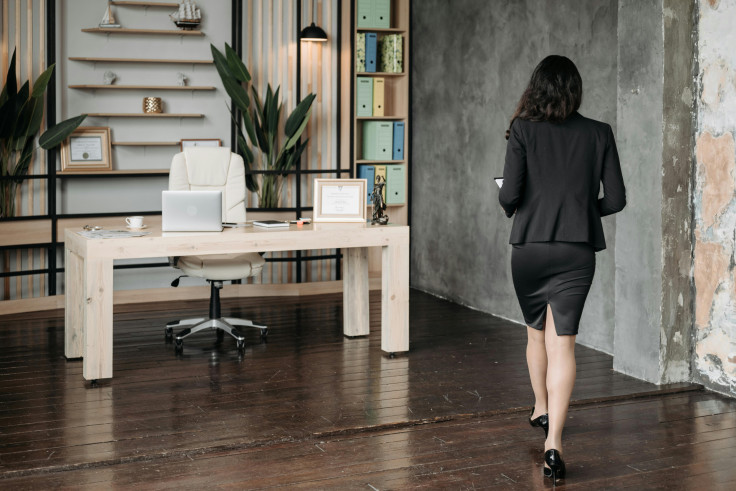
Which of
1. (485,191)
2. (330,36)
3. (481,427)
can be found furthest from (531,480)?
(330,36)

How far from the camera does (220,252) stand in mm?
4480

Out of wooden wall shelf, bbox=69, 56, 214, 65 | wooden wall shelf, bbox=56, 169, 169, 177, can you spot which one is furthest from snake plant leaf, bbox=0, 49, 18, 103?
wooden wall shelf, bbox=56, 169, 169, 177

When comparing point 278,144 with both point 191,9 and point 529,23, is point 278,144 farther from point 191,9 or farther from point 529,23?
point 529,23

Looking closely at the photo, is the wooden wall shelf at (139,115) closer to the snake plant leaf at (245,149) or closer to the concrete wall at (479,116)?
the snake plant leaf at (245,149)

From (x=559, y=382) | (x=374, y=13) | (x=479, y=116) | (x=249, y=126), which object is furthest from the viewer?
(x=374, y=13)

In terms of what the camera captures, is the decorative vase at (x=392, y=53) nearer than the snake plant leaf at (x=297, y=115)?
No

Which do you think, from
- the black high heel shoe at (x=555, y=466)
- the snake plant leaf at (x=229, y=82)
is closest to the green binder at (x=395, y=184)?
the snake plant leaf at (x=229, y=82)

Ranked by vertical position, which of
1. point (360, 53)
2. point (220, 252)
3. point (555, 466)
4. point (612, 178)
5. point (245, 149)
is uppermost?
point (360, 53)

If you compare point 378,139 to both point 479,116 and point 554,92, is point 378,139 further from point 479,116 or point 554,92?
point 554,92

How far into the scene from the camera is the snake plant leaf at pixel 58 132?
602 cm

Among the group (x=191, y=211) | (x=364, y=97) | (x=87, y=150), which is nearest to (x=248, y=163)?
(x=364, y=97)

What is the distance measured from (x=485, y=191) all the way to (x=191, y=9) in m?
2.61

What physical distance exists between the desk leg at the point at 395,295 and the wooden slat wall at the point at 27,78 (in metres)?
2.75

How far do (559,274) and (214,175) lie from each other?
2.79m
